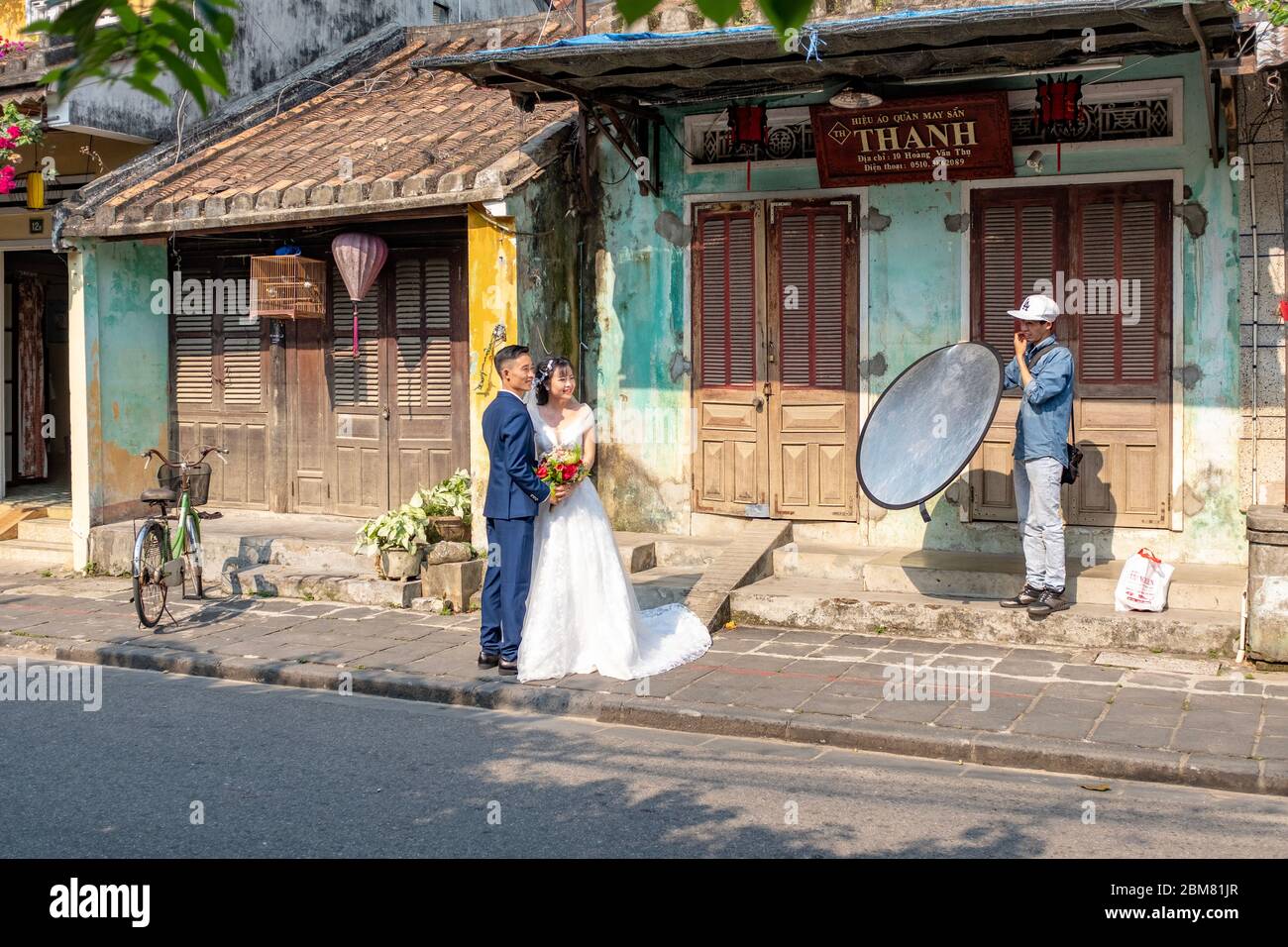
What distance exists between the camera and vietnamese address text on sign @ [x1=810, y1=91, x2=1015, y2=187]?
10.3 meters

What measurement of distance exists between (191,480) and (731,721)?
5.53 metres

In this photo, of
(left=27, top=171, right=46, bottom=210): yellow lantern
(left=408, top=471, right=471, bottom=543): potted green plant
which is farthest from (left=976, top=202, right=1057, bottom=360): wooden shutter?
(left=27, top=171, right=46, bottom=210): yellow lantern

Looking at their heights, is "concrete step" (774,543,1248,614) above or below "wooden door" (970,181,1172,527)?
below

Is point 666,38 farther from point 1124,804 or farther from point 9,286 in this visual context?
point 9,286

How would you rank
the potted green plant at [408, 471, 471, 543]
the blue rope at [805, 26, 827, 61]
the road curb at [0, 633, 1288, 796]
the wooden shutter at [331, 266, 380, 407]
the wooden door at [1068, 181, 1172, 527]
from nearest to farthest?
the road curb at [0, 633, 1288, 796] → the blue rope at [805, 26, 827, 61] → the wooden door at [1068, 181, 1172, 527] → the potted green plant at [408, 471, 471, 543] → the wooden shutter at [331, 266, 380, 407]

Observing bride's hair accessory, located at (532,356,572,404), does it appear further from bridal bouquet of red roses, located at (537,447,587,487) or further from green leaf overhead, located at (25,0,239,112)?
green leaf overhead, located at (25,0,239,112)

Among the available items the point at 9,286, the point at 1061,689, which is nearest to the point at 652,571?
the point at 1061,689

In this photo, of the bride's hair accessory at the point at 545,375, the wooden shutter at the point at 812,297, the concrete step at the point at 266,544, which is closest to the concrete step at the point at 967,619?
the wooden shutter at the point at 812,297

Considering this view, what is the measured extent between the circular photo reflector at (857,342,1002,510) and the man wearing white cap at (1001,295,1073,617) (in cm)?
25

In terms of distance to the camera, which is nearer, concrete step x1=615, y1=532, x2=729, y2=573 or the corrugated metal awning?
the corrugated metal awning

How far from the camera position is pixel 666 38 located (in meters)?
9.29

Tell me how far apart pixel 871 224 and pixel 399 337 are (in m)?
4.70

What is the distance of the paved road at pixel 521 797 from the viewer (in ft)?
18.7
